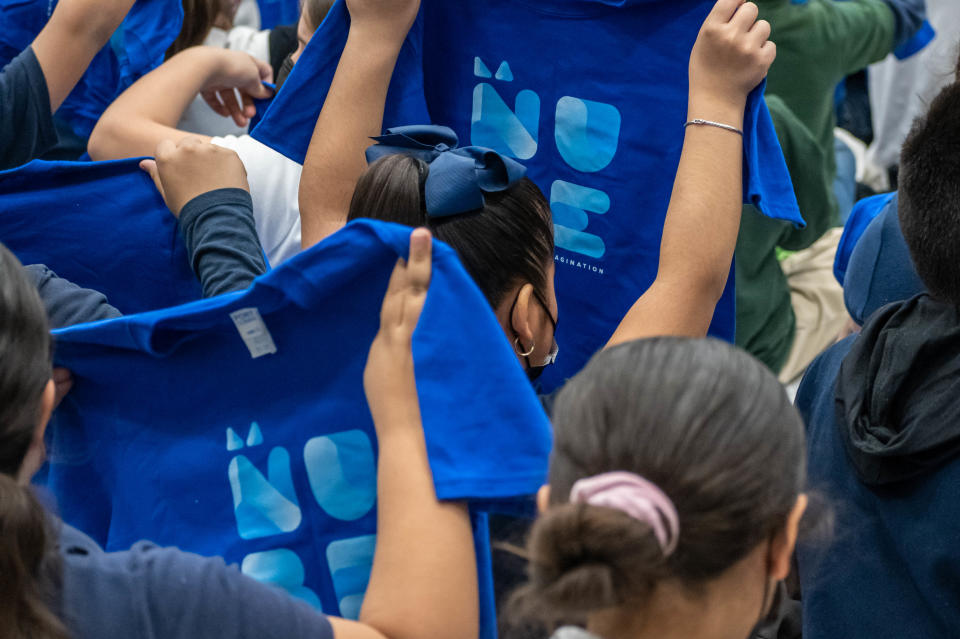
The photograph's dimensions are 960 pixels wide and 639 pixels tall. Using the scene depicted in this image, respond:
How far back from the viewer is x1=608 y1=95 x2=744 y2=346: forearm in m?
1.19

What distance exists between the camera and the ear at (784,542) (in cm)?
79

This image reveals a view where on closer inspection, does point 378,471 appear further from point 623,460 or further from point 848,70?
point 848,70

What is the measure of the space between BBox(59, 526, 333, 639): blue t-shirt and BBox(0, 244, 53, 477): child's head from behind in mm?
100

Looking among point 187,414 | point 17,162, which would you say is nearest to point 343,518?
point 187,414

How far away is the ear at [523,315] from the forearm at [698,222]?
0.11 m

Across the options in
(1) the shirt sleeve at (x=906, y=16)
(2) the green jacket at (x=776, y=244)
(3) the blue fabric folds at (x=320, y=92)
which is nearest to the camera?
(3) the blue fabric folds at (x=320, y=92)

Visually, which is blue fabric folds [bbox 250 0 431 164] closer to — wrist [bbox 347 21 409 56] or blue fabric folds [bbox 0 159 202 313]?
wrist [bbox 347 21 409 56]

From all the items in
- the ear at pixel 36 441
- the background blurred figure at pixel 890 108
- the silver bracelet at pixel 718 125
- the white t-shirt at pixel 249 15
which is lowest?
the background blurred figure at pixel 890 108

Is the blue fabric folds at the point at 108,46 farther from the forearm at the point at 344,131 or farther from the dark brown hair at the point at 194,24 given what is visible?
the forearm at the point at 344,131

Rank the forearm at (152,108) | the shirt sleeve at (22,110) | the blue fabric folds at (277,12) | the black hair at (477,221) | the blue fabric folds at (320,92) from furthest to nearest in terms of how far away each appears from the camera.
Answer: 1. the blue fabric folds at (277,12)
2. the forearm at (152,108)
3. the shirt sleeve at (22,110)
4. the blue fabric folds at (320,92)
5. the black hair at (477,221)

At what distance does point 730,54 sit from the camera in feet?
3.85

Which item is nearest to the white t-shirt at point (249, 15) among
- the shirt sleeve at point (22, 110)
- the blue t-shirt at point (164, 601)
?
the shirt sleeve at point (22, 110)

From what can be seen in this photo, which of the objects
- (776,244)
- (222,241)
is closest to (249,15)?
(776,244)

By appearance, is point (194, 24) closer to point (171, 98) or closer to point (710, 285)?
point (171, 98)
